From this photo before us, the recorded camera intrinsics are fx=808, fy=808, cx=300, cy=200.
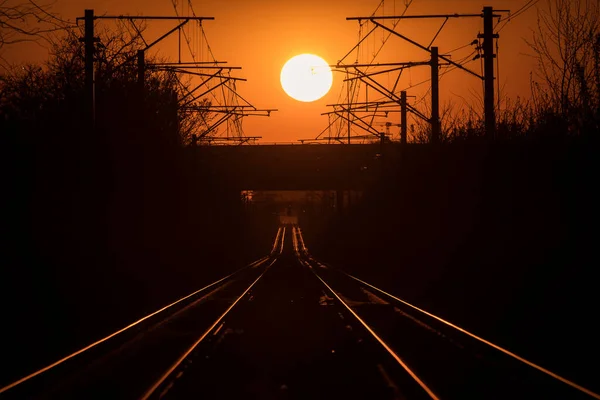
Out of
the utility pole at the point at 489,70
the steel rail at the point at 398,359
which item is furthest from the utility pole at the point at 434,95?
the steel rail at the point at 398,359

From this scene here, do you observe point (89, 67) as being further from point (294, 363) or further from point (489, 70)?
point (294, 363)

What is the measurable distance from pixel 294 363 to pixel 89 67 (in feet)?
46.3

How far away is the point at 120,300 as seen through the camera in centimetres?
2508

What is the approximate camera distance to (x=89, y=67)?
23.9 meters

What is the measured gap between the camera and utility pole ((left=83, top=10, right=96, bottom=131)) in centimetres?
2367

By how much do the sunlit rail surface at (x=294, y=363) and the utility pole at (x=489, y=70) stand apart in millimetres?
7227

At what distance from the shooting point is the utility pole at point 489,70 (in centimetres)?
2508

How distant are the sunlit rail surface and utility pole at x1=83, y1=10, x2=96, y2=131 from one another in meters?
6.77

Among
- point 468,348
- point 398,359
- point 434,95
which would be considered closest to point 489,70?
point 434,95

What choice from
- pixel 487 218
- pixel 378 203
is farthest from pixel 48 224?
pixel 378 203

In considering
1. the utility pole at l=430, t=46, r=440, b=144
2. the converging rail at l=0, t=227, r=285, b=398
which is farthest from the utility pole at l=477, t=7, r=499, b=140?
the converging rail at l=0, t=227, r=285, b=398

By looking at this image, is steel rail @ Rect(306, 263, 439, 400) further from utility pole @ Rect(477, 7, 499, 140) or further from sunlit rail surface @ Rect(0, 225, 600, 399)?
utility pole @ Rect(477, 7, 499, 140)

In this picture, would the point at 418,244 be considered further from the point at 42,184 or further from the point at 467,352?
the point at 467,352

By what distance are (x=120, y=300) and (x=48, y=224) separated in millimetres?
3339
